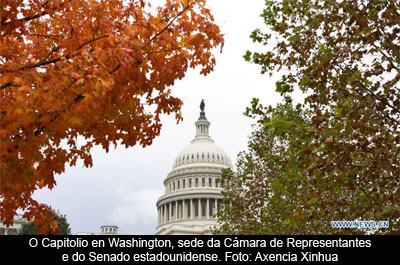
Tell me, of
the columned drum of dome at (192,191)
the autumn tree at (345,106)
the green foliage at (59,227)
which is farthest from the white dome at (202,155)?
the autumn tree at (345,106)

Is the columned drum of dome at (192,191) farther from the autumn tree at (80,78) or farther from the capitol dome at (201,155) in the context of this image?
the autumn tree at (80,78)

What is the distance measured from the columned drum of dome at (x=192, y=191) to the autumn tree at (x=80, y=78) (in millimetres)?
100591

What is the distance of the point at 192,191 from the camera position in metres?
122

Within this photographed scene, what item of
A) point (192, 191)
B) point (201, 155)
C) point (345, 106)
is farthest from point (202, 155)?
point (345, 106)

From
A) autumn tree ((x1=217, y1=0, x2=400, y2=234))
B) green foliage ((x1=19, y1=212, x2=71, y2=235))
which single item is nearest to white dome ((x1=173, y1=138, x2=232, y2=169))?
green foliage ((x1=19, y1=212, x2=71, y2=235))

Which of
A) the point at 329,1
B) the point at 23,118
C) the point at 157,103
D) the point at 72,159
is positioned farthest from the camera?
the point at 329,1

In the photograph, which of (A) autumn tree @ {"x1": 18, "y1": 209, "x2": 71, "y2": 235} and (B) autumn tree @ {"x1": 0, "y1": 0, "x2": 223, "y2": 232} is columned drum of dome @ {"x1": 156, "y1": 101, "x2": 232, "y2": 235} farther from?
(B) autumn tree @ {"x1": 0, "y1": 0, "x2": 223, "y2": 232}

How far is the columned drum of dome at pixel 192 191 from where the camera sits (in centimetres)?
11800

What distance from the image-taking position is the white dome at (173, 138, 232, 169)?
133 m

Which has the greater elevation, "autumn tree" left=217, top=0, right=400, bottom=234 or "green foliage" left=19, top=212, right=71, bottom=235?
"green foliage" left=19, top=212, right=71, bottom=235

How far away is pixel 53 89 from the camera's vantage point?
6.78 m

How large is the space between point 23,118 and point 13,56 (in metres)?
3.59
